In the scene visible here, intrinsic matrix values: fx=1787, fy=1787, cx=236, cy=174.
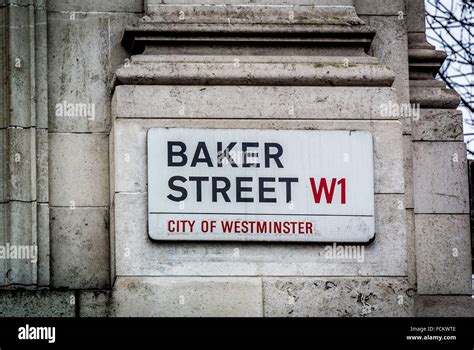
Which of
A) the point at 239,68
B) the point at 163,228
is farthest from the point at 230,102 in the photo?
the point at 163,228

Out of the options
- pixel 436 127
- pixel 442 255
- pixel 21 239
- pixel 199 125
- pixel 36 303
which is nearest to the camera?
pixel 36 303

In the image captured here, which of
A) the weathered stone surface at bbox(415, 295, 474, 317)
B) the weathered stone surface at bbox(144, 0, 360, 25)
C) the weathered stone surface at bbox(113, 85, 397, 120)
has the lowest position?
the weathered stone surface at bbox(415, 295, 474, 317)

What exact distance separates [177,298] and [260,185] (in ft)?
3.69

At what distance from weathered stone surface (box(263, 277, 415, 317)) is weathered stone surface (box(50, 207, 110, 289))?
4.54 ft

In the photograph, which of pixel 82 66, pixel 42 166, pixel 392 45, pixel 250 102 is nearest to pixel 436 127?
pixel 392 45

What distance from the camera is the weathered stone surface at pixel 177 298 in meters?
13.7

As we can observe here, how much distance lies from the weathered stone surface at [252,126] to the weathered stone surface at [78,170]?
39cm

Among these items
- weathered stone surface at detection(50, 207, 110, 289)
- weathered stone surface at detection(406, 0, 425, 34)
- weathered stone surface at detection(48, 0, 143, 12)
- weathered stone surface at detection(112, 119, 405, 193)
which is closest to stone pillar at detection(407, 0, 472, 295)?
weathered stone surface at detection(112, 119, 405, 193)

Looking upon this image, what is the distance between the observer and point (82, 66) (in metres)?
14.6

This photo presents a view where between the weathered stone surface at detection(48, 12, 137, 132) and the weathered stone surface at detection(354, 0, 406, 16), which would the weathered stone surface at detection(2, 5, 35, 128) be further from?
the weathered stone surface at detection(354, 0, 406, 16)

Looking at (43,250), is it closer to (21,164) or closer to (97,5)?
(21,164)

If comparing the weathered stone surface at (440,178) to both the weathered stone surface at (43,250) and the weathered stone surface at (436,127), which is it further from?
the weathered stone surface at (43,250)

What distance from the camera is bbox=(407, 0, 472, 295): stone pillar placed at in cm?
1465
